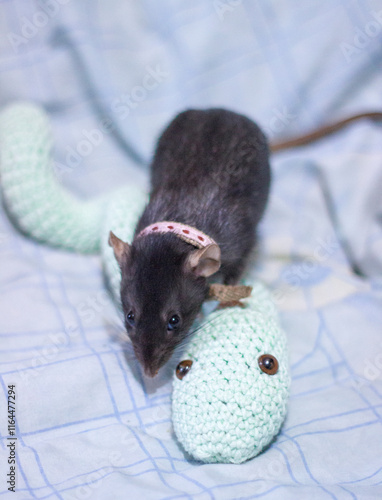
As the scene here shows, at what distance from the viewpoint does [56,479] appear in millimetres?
1397

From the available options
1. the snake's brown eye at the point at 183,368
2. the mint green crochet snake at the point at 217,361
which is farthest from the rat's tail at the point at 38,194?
the snake's brown eye at the point at 183,368

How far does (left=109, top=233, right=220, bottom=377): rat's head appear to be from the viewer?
152 cm

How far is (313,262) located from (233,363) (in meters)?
1.00

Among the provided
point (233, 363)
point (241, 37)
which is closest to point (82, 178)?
point (241, 37)

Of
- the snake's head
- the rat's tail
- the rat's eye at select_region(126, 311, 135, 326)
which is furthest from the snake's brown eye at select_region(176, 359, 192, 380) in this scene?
the rat's tail

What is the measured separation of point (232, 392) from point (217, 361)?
10cm

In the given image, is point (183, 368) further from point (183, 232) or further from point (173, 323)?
point (183, 232)

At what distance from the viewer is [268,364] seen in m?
1.49

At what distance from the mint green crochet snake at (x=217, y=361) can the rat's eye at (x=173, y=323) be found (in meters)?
0.09

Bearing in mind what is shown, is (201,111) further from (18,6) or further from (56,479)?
(56,479)

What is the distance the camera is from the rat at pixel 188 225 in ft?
5.07

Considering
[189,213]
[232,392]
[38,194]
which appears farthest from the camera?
[38,194]

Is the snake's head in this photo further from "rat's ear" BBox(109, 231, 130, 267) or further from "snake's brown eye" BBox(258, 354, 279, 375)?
"rat's ear" BBox(109, 231, 130, 267)

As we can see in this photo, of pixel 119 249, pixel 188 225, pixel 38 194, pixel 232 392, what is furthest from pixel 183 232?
pixel 38 194
